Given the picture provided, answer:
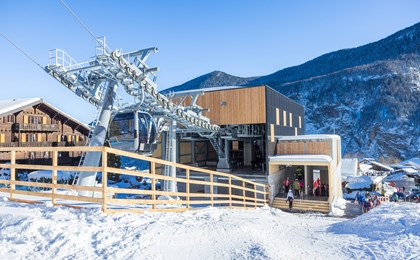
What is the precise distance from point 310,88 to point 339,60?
217 ft

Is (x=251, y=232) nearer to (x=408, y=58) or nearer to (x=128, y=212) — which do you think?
(x=128, y=212)

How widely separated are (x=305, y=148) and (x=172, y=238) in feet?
59.8

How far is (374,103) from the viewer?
10556 centimetres

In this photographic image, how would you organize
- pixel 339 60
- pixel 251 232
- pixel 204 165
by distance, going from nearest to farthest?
pixel 251 232 → pixel 204 165 → pixel 339 60

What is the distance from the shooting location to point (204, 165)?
28188 mm

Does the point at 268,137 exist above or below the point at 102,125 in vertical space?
below

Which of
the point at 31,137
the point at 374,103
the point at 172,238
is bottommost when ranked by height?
the point at 172,238

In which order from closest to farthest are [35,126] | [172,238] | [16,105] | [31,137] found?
[172,238] < [16,105] < [35,126] < [31,137]

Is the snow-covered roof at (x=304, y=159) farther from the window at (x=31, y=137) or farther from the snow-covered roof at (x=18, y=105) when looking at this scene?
the window at (x=31, y=137)

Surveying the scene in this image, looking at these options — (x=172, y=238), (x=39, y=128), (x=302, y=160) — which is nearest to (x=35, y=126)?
(x=39, y=128)

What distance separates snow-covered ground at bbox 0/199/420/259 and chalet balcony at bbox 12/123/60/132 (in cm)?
2827

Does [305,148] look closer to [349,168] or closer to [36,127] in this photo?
[349,168]

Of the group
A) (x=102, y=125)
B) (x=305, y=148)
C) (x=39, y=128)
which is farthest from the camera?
(x=39, y=128)

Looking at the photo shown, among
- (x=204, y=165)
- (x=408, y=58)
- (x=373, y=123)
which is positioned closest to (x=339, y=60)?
(x=408, y=58)
